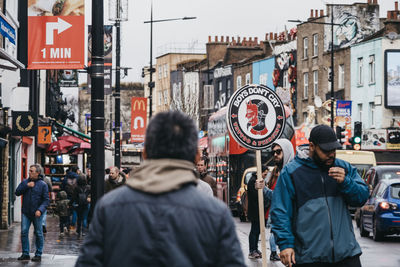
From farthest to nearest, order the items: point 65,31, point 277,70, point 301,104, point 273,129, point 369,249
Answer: point 277,70
point 301,104
point 369,249
point 65,31
point 273,129

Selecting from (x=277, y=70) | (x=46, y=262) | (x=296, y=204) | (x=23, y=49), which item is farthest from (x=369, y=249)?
(x=277, y=70)

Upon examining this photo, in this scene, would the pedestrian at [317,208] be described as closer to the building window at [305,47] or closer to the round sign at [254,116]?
the round sign at [254,116]

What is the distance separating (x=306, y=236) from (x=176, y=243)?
2.94 metres

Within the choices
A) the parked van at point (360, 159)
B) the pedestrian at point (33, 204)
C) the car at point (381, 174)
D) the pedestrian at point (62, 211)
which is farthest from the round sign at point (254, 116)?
the parked van at point (360, 159)

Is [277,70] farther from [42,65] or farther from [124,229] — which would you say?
[124,229]

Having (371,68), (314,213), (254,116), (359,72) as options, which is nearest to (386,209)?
(254,116)

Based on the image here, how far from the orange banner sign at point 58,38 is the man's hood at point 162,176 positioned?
482 inches

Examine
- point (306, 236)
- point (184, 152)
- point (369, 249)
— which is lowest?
point (369, 249)

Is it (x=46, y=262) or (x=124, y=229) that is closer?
(x=124, y=229)

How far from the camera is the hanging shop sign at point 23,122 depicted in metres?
23.9

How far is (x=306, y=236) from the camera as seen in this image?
22.1 ft

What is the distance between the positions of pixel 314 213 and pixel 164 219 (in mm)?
2973

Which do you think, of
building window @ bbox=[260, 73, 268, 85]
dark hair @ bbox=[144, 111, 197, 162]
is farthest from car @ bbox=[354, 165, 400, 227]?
building window @ bbox=[260, 73, 268, 85]

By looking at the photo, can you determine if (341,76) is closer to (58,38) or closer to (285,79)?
(285,79)
